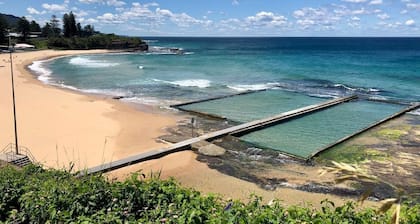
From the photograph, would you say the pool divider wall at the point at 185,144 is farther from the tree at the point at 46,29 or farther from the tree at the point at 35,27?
the tree at the point at 35,27

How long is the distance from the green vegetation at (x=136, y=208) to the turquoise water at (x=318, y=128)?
474 inches

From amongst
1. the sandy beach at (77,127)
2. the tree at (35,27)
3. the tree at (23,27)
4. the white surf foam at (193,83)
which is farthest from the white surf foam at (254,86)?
the tree at (35,27)

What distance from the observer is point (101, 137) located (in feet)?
62.5

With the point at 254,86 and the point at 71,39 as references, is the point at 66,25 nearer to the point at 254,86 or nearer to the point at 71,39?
the point at 71,39

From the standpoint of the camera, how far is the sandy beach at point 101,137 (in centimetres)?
1354

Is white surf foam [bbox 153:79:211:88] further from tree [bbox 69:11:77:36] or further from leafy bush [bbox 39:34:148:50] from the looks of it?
tree [bbox 69:11:77:36]

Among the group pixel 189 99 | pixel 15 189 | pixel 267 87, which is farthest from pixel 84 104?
pixel 15 189

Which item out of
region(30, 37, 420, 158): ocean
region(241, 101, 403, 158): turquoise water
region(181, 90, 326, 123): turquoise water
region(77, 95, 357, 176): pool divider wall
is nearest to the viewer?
region(77, 95, 357, 176): pool divider wall

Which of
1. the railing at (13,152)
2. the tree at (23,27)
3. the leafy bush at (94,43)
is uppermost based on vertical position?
the tree at (23,27)

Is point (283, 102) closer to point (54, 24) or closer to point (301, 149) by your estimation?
point (301, 149)

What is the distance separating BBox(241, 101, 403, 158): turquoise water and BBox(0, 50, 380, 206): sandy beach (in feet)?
15.5

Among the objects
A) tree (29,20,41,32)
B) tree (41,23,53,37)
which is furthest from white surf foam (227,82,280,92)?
tree (29,20,41,32)

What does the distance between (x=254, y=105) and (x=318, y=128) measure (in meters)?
7.06

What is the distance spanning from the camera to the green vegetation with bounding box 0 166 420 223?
4.96m
